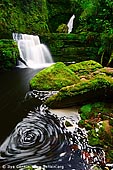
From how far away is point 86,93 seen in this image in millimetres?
7109

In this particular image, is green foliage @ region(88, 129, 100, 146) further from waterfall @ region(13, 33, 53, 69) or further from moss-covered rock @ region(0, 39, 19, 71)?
waterfall @ region(13, 33, 53, 69)

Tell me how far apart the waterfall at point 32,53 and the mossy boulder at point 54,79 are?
4878 mm

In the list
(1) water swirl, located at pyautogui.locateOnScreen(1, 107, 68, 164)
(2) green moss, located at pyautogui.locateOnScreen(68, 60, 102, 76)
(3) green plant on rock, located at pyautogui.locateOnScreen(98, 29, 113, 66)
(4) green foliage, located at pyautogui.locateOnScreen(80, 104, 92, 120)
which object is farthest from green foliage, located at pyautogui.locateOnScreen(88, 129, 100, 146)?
(3) green plant on rock, located at pyautogui.locateOnScreen(98, 29, 113, 66)

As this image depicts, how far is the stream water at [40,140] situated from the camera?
4.69 meters

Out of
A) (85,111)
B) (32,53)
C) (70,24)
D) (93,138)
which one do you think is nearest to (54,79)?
(85,111)

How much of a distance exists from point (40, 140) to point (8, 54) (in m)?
8.17

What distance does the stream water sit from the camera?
469cm

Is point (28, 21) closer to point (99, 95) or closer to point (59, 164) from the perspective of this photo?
point (99, 95)

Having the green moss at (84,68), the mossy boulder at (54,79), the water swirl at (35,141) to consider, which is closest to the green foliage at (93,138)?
the water swirl at (35,141)

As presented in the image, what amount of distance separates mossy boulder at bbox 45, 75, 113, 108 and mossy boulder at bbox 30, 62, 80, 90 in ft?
5.46

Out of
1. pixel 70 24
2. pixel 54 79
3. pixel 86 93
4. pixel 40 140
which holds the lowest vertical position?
pixel 40 140

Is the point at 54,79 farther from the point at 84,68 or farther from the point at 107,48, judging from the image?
the point at 107,48

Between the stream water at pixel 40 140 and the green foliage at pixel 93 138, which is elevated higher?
the green foliage at pixel 93 138

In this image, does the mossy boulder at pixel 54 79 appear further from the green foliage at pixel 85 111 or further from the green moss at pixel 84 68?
the green foliage at pixel 85 111
